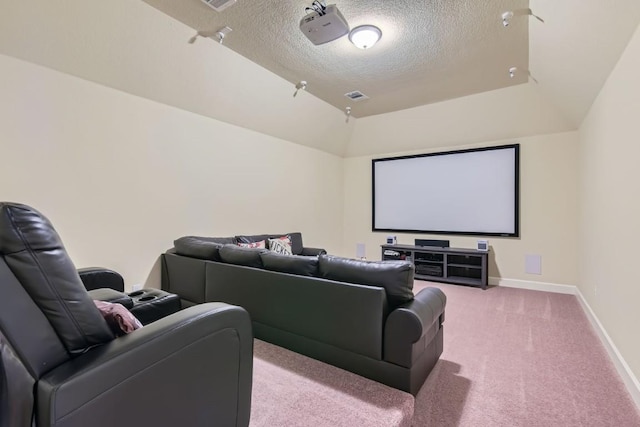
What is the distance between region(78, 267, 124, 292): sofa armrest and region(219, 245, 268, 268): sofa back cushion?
0.99m

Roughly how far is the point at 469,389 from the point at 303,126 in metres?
4.26

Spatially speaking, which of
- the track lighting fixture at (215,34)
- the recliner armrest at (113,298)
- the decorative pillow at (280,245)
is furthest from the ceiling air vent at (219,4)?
the decorative pillow at (280,245)

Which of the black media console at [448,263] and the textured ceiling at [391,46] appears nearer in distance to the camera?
the textured ceiling at [391,46]

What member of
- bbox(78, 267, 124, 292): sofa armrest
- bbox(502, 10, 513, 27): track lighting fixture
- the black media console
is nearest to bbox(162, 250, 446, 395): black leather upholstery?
bbox(78, 267, 124, 292): sofa armrest

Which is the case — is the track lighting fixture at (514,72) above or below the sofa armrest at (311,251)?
above

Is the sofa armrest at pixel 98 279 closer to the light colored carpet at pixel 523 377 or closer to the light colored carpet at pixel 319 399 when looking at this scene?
the light colored carpet at pixel 319 399

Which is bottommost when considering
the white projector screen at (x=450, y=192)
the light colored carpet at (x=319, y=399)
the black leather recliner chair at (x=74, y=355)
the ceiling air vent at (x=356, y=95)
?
the light colored carpet at (x=319, y=399)

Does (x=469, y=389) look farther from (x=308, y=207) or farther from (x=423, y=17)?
(x=308, y=207)

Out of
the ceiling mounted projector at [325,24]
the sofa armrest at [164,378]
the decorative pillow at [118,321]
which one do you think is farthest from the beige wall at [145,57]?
the sofa armrest at [164,378]

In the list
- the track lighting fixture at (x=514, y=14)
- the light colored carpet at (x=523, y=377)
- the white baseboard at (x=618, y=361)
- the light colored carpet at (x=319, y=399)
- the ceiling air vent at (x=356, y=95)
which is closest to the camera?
the light colored carpet at (x=319, y=399)

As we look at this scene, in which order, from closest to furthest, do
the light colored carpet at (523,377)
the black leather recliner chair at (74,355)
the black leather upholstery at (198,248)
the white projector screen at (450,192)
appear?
the black leather recliner chair at (74,355) → the light colored carpet at (523,377) → the black leather upholstery at (198,248) → the white projector screen at (450,192)

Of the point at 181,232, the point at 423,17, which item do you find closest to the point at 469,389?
the point at 423,17

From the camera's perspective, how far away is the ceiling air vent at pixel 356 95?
4465 millimetres

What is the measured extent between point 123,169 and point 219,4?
1.91 metres
